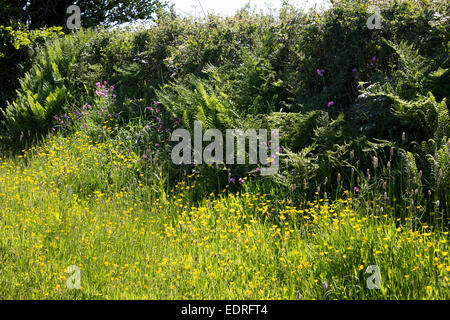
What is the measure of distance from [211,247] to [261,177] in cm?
138

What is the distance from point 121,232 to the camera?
4277 millimetres

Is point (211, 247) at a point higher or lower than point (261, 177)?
lower

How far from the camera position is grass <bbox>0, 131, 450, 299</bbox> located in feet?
10.6

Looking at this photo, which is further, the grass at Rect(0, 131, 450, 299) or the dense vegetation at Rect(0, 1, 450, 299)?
the dense vegetation at Rect(0, 1, 450, 299)

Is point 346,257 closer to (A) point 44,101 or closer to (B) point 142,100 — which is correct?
(B) point 142,100

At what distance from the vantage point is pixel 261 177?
507 cm

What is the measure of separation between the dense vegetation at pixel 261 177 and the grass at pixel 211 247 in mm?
19

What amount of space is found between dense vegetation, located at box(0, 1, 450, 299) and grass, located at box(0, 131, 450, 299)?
0.8 inches

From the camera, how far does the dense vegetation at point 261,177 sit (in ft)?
11.3

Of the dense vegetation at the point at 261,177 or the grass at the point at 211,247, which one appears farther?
the dense vegetation at the point at 261,177

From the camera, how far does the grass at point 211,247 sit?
3.24m

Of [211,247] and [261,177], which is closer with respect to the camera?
[211,247]

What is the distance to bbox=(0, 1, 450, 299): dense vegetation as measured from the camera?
344cm

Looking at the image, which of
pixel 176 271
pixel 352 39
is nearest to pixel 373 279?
pixel 176 271
